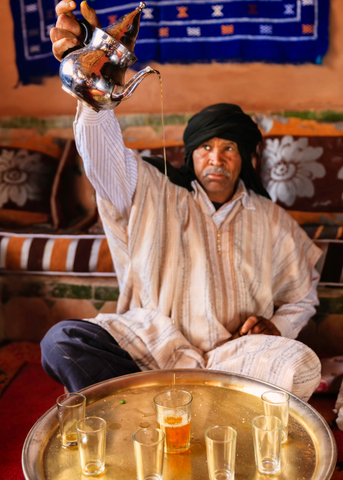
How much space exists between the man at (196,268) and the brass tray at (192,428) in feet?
0.90

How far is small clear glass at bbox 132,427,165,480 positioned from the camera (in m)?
0.80

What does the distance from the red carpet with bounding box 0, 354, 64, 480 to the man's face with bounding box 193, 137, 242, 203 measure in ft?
3.45

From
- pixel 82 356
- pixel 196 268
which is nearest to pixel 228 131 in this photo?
pixel 196 268

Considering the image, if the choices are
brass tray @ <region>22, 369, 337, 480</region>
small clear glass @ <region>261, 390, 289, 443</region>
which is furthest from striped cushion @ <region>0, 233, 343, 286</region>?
small clear glass @ <region>261, 390, 289, 443</region>

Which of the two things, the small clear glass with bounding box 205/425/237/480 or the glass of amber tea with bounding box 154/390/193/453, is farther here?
the glass of amber tea with bounding box 154/390/193/453

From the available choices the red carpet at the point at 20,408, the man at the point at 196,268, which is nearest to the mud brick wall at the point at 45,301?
the red carpet at the point at 20,408

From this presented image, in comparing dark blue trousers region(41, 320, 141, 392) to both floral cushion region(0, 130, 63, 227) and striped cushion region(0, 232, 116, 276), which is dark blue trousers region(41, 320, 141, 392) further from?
floral cushion region(0, 130, 63, 227)

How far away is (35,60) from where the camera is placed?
3186mm

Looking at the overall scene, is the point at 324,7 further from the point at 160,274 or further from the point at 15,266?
the point at 15,266

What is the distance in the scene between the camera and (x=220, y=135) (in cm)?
182

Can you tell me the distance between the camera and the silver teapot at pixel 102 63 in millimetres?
1080

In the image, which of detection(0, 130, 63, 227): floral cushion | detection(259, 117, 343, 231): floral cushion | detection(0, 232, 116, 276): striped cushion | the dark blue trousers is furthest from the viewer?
detection(0, 130, 63, 227): floral cushion

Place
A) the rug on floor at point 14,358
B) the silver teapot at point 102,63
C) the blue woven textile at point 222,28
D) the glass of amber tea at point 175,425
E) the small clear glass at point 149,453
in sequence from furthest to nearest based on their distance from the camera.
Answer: the blue woven textile at point 222,28, the rug on floor at point 14,358, the silver teapot at point 102,63, the glass of amber tea at point 175,425, the small clear glass at point 149,453

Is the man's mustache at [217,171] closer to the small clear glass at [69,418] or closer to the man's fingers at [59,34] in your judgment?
the man's fingers at [59,34]
